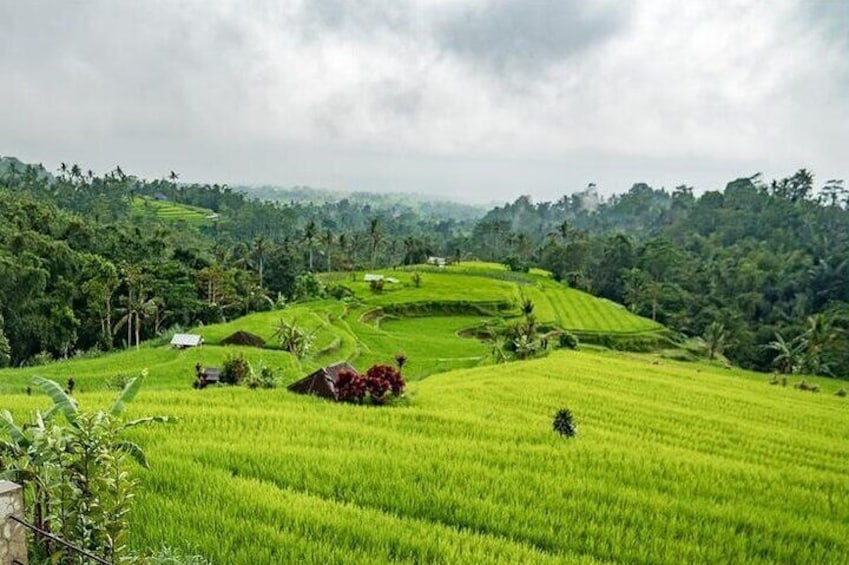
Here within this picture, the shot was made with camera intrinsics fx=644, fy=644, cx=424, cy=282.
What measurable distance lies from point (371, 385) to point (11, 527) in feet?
28.1

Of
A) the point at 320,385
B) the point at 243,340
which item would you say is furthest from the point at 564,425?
the point at 243,340

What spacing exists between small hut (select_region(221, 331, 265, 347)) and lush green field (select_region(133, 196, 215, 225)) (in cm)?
8296

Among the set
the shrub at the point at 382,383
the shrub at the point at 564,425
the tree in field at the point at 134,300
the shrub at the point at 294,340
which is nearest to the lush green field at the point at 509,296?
the tree in field at the point at 134,300

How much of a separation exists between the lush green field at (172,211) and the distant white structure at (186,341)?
84081 mm

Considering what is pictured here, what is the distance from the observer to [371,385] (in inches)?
503

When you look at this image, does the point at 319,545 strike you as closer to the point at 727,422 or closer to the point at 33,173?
the point at 727,422

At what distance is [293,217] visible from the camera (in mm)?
129375

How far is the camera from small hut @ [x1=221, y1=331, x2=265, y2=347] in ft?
123

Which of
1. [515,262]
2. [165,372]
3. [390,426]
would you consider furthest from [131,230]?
[390,426]

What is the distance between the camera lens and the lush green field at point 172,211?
116 metres

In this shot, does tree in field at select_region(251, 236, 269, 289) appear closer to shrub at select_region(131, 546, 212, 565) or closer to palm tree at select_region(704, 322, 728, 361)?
palm tree at select_region(704, 322, 728, 361)

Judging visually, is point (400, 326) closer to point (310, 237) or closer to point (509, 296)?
point (509, 296)

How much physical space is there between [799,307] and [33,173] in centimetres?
10958

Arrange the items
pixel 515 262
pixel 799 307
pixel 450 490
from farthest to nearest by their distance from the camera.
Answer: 1. pixel 515 262
2. pixel 799 307
3. pixel 450 490
